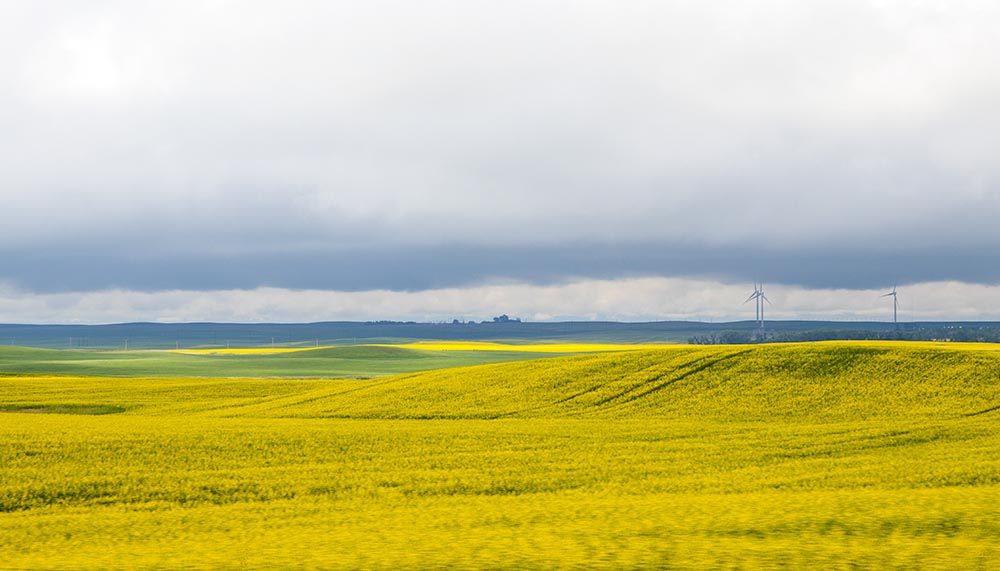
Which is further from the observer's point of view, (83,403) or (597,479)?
(83,403)

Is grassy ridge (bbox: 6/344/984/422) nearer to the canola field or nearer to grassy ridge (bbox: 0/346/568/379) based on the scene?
the canola field

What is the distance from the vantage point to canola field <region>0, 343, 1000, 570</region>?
1473cm

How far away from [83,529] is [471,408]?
3136 centimetres

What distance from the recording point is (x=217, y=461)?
29.4 metres

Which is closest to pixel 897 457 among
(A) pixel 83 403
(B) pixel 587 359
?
(B) pixel 587 359

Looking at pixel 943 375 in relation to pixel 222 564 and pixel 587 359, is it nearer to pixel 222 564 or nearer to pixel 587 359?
pixel 587 359

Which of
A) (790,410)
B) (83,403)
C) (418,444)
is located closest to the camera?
(418,444)

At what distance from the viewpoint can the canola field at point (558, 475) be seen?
48.3 ft

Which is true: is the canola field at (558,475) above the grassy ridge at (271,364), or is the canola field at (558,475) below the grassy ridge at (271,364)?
above

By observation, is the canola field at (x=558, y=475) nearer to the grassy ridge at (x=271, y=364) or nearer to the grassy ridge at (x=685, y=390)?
the grassy ridge at (x=685, y=390)

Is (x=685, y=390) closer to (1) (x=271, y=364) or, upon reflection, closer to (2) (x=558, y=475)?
(2) (x=558, y=475)

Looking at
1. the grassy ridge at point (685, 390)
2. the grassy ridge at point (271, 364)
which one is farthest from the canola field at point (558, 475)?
the grassy ridge at point (271, 364)

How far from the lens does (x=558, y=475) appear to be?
25938 mm

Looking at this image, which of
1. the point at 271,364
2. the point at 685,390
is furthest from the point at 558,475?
the point at 271,364
